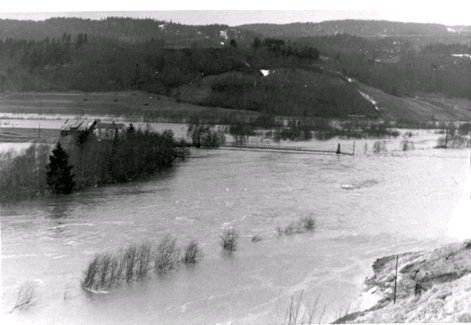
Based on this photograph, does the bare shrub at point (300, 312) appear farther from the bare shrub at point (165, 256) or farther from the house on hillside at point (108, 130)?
the house on hillside at point (108, 130)

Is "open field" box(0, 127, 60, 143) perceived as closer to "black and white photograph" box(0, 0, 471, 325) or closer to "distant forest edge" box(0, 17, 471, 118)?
"black and white photograph" box(0, 0, 471, 325)

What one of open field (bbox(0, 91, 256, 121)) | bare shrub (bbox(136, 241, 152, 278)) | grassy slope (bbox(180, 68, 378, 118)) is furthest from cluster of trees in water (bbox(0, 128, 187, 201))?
grassy slope (bbox(180, 68, 378, 118))

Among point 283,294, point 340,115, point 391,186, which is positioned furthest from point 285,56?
point 283,294

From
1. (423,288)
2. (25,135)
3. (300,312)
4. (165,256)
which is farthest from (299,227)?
(25,135)

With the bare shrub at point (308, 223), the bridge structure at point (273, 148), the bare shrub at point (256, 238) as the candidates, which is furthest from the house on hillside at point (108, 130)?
the bare shrub at point (256, 238)

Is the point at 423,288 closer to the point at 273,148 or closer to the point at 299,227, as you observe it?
the point at 299,227

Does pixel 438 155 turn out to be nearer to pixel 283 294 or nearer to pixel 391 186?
pixel 391 186
